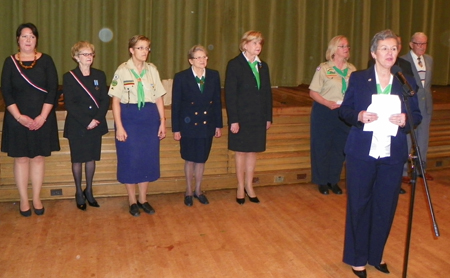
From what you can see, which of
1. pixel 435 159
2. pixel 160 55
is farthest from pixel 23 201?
pixel 435 159

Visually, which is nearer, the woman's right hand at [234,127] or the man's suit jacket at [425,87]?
the woman's right hand at [234,127]

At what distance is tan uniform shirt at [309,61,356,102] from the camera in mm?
4703

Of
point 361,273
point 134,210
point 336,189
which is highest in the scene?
point 336,189

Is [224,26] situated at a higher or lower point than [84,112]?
higher

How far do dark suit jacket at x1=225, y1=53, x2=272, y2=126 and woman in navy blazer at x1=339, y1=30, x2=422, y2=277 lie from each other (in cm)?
145

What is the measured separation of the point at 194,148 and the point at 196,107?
0.36 metres

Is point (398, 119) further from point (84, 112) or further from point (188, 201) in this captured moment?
point (84, 112)

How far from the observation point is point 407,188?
520 cm

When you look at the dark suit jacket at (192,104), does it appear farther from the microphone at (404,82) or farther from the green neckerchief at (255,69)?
the microphone at (404,82)

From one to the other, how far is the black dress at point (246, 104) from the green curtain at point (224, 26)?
2734 millimetres

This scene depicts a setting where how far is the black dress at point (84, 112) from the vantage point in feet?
13.8

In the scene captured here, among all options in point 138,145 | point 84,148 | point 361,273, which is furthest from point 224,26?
point 361,273

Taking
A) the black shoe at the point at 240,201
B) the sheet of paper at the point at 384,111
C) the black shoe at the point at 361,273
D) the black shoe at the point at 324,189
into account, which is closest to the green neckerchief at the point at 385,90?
the sheet of paper at the point at 384,111

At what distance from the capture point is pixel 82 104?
4250 millimetres
